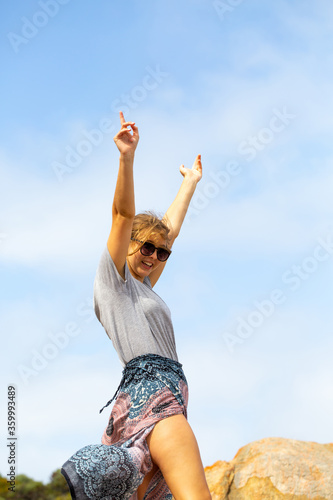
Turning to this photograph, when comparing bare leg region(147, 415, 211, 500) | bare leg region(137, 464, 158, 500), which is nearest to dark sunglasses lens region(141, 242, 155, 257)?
bare leg region(147, 415, 211, 500)

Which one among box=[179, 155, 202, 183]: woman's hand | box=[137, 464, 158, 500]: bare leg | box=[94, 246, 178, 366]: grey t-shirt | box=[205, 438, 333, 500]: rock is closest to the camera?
box=[137, 464, 158, 500]: bare leg

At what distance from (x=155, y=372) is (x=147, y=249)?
32.9 inches

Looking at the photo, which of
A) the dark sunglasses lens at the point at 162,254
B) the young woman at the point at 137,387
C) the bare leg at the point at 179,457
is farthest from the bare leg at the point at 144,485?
the dark sunglasses lens at the point at 162,254

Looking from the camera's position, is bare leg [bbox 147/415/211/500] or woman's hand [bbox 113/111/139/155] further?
woman's hand [bbox 113/111/139/155]

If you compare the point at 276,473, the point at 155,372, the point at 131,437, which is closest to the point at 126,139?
the point at 155,372

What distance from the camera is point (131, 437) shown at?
10.5 feet

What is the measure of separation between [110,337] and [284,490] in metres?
3.46

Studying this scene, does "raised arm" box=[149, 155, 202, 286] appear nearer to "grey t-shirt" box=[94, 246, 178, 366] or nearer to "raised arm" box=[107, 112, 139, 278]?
"grey t-shirt" box=[94, 246, 178, 366]

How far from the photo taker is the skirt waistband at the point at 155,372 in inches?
130

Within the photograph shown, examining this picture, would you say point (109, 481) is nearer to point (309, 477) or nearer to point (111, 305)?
point (111, 305)

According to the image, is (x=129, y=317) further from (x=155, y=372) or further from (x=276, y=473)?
(x=276, y=473)

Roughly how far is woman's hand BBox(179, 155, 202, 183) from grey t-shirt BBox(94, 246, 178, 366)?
1822mm

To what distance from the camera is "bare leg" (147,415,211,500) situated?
3002mm

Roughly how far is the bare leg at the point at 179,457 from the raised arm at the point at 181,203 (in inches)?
51.3
